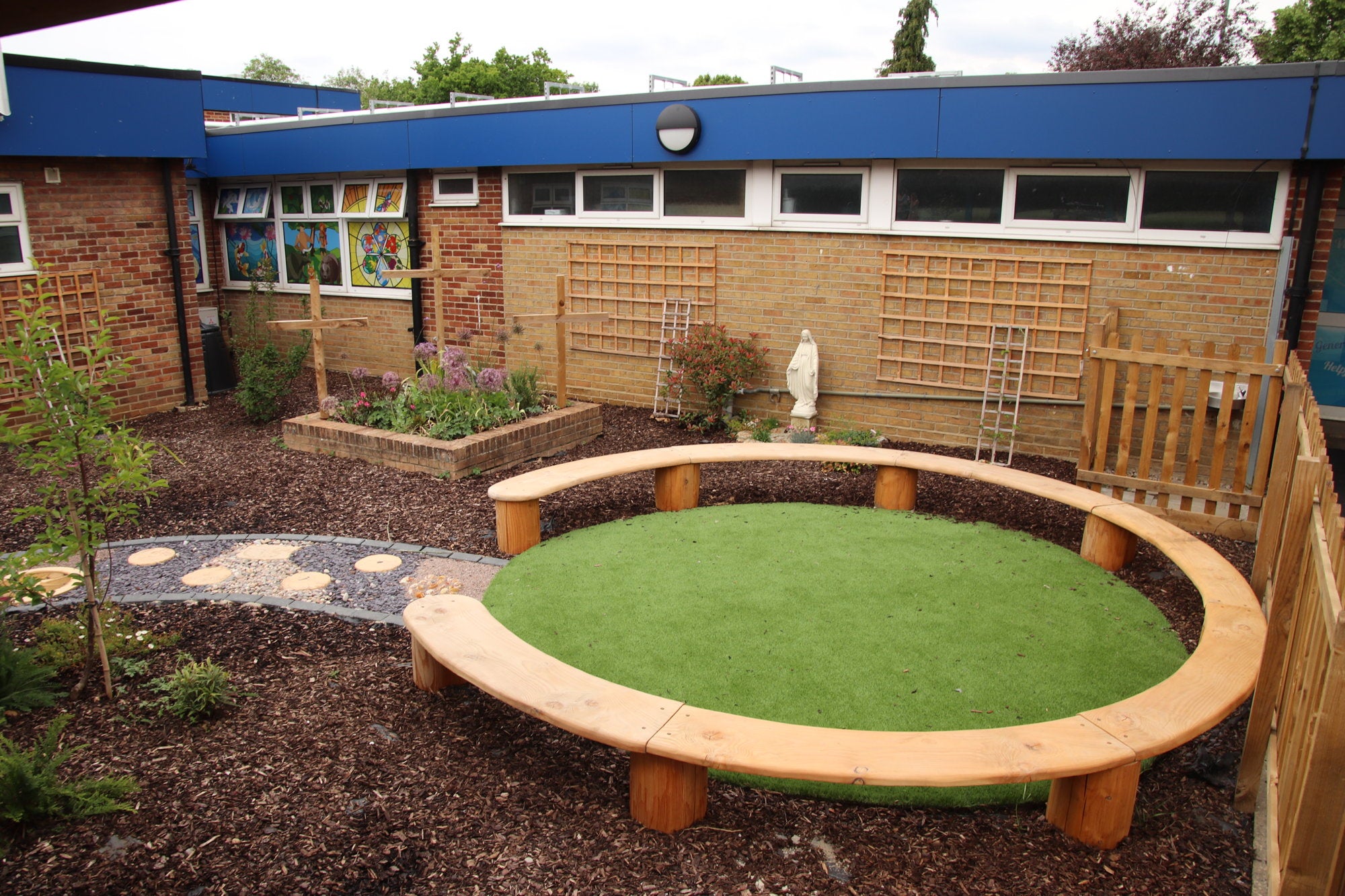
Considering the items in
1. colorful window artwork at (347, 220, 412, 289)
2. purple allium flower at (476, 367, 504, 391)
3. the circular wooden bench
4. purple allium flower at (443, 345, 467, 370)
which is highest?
colorful window artwork at (347, 220, 412, 289)

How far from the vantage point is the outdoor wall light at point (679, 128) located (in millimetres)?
9023

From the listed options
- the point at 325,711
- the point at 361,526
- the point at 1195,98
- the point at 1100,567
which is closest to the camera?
the point at 325,711

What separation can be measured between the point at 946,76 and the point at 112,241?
27.7 ft

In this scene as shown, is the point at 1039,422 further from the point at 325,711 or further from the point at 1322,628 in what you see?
the point at 325,711

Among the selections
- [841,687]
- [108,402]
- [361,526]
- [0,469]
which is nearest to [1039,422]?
[841,687]

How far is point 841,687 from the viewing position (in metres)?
4.11

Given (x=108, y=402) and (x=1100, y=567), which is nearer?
(x=108, y=402)

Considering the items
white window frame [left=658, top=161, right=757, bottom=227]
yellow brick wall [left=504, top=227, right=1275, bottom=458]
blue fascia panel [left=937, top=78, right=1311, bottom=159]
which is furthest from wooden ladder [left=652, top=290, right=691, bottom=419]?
blue fascia panel [left=937, top=78, right=1311, bottom=159]

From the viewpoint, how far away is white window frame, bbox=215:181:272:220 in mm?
12953

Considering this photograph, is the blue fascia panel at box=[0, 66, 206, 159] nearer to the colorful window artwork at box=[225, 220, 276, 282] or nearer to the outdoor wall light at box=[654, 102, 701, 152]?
the colorful window artwork at box=[225, 220, 276, 282]

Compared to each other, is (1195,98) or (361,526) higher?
(1195,98)

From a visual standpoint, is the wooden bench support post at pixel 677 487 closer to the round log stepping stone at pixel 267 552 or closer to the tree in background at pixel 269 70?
the round log stepping stone at pixel 267 552

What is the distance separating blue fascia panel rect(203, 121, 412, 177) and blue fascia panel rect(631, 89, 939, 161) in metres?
3.40

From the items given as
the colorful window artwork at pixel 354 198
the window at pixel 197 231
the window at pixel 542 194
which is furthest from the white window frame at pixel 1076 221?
the window at pixel 197 231
